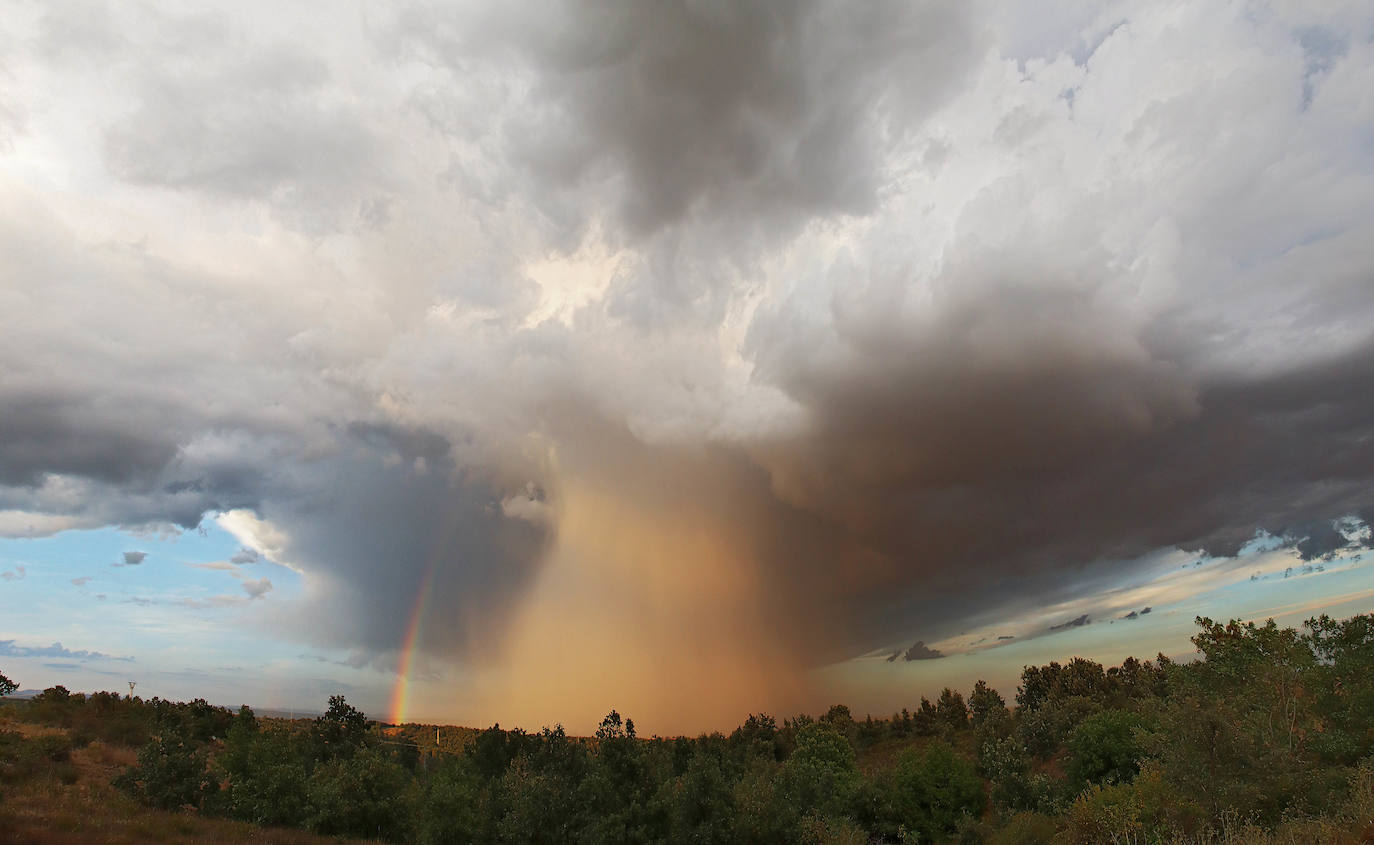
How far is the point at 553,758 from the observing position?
264 ft

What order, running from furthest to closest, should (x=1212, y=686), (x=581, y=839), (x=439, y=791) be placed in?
(x=1212, y=686), (x=439, y=791), (x=581, y=839)

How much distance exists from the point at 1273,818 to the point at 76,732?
139 m

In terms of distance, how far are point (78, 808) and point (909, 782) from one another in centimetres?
9472

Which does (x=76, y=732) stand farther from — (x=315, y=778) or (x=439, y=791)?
(x=439, y=791)

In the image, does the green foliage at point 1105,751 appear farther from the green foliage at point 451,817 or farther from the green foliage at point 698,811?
the green foliage at point 451,817

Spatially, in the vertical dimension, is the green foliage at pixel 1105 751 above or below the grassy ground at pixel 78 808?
below

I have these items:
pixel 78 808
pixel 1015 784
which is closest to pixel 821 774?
pixel 1015 784

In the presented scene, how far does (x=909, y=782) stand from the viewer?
101125 mm

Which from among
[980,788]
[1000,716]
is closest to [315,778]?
[980,788]

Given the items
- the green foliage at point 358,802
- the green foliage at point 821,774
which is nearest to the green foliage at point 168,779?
the green foliage at point 358,802

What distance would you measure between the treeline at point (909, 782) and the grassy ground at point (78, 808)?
454 cm

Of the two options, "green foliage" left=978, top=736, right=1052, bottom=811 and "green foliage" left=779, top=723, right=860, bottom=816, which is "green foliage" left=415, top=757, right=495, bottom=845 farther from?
"green foliage" left=978, top=736, right=1052, bottom=811

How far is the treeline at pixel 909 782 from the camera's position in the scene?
157ft

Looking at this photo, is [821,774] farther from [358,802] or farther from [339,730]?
[339,730]
